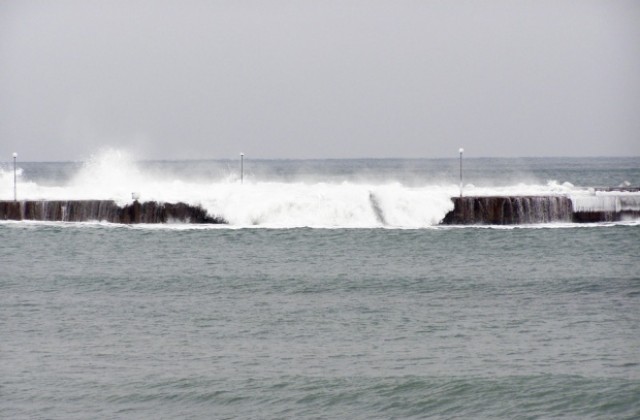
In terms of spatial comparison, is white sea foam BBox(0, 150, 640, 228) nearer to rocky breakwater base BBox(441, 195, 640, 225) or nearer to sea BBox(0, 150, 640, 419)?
rocky breakwater base BBox(441, 195, 640, 225)

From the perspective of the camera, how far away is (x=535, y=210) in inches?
1620

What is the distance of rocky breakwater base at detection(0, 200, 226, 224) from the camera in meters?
42.0

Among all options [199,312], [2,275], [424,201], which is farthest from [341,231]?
[199,312]

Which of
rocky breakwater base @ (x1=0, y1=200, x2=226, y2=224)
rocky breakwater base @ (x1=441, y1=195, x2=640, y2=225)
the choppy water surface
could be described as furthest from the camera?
rocky breakwater base @ (x1=0, y1=200, x2=226, y2=224)

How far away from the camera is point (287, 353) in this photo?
1725cm

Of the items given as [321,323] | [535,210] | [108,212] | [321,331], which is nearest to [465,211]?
[535,210]

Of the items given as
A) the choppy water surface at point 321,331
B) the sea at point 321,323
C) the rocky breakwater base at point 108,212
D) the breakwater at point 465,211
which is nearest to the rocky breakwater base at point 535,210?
the breakwater at point 465,211

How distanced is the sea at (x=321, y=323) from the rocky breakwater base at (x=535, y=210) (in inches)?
79.9

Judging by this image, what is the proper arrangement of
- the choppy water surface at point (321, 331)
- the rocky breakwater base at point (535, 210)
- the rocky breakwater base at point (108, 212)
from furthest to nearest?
the rocky breakwater base at point (108, 212) < the rocky breakwater base at point (535, 210) < the choppy water surface at point (321, 331)

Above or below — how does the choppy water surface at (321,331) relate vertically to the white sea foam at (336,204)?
below

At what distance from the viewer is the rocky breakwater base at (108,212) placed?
42031mm

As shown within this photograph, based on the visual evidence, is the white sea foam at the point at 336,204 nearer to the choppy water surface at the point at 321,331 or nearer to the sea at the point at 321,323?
the sea at the point at 321,323

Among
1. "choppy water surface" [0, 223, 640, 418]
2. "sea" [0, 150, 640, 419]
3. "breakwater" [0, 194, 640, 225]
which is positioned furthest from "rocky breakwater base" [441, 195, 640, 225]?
"choppy water surface" [0, 223, 640, 418]

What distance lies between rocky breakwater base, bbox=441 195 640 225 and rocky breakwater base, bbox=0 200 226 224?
958cm
